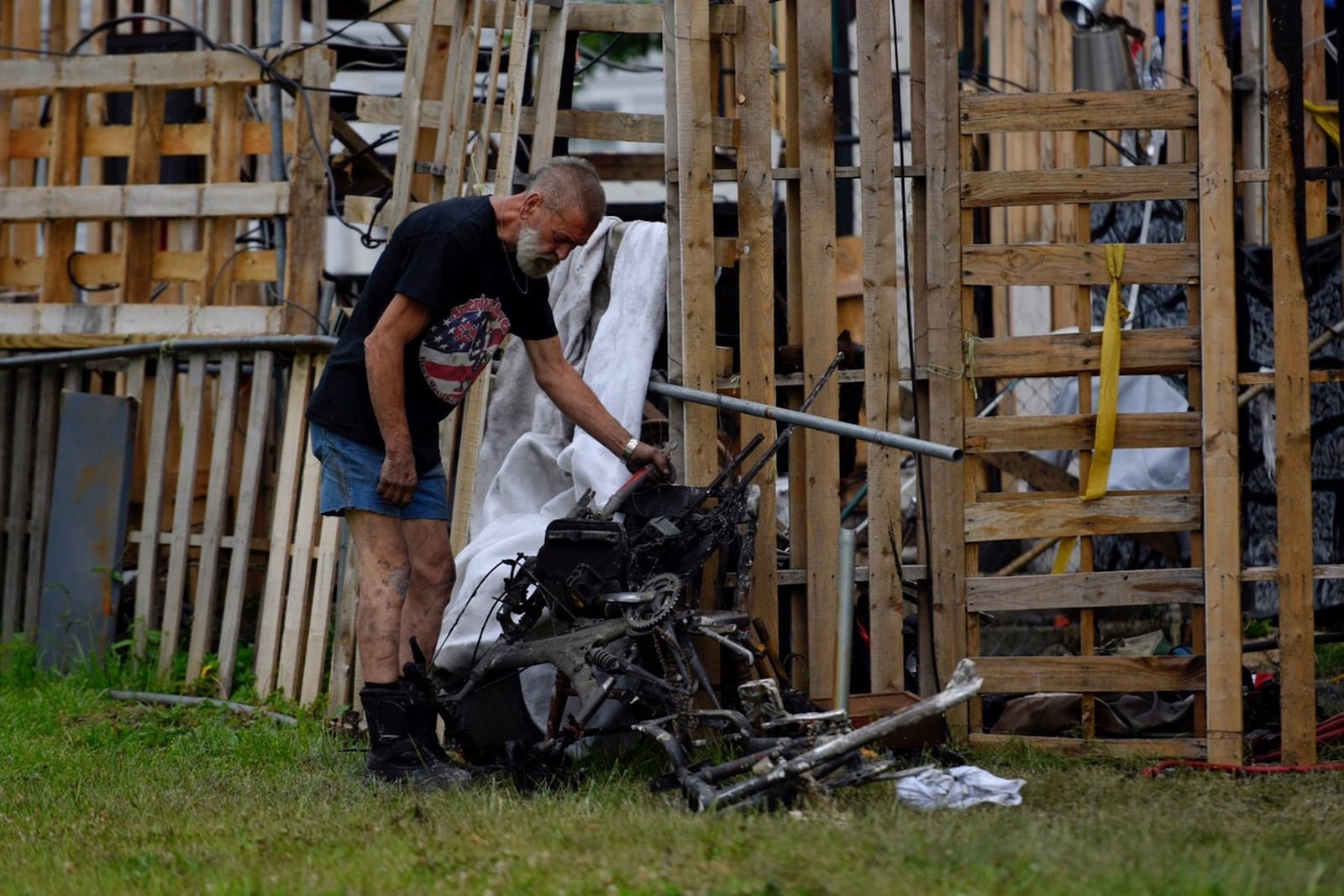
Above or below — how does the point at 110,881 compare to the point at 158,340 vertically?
below

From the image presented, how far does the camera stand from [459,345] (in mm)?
5246

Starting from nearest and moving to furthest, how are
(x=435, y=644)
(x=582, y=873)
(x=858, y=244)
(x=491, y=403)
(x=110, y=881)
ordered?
(x=582, y=873) < (x=110, y=881) < (x=435, y=644) < (x=491, y=403) < (x=858, y=244)

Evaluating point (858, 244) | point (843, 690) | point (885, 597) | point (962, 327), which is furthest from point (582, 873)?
point (858, 244)

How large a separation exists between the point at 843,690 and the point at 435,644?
1.54 m

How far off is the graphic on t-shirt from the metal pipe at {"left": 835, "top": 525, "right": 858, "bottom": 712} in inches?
56.5

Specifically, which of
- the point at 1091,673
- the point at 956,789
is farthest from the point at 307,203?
the point at 956,789

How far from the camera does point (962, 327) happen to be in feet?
18.8

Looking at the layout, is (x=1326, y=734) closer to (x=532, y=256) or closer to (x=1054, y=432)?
(x=1054, y=432)

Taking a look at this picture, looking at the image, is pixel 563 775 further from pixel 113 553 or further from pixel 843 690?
pixel 113 553

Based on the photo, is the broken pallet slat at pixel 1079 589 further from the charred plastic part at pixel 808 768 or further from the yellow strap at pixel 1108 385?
the charred plastic part at pixel 808 768

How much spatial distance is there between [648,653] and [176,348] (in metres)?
3.63

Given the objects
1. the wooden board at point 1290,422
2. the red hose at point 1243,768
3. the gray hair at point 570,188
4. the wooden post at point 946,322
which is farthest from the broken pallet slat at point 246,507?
the wooden board at point 1290,422

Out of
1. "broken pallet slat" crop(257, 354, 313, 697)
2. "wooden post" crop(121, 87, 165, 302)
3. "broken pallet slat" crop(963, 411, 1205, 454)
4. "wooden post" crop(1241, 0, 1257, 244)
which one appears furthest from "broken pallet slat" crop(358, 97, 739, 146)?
"wooden post" crop(1241, 0, 1257, 244)

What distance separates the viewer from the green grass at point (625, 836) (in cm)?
360
